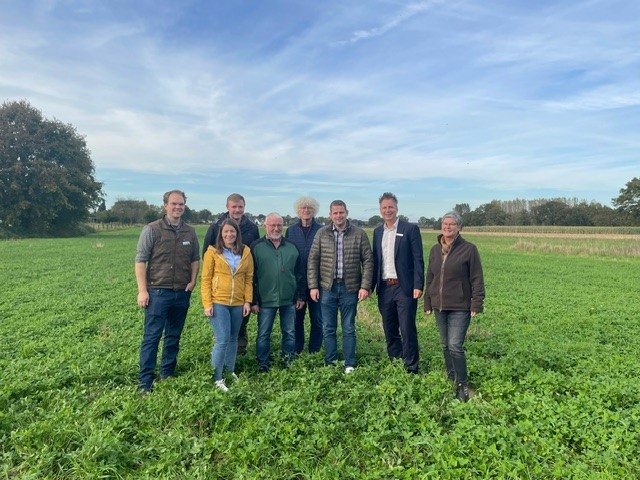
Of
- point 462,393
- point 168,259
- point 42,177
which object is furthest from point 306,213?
point 42,177

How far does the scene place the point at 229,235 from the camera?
5.11 m

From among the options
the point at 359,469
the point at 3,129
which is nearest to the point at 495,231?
the point at 3,129

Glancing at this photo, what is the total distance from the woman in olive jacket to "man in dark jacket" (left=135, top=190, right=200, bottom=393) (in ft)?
10.7

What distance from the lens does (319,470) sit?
336cm

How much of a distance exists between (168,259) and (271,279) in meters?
1.36

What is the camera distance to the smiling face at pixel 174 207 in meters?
5.04

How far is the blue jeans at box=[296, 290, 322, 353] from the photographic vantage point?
602cm

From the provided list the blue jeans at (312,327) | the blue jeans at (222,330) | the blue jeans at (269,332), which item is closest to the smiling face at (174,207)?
the blue jeans at (222,330)

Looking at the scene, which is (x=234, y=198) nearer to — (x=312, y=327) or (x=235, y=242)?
(x=235, y=242)

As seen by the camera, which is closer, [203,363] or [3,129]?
[203,363]

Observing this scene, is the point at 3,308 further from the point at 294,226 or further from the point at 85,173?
the point at 85,173

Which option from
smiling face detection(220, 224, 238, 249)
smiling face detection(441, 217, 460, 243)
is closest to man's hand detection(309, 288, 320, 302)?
smiling face detection(220, 224, 238, 249)

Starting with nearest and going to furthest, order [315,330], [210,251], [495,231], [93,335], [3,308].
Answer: [210,251] < [315,330] < [93,335] < [3,308] < [495,231]

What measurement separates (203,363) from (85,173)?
Result: 52670 millimetres
